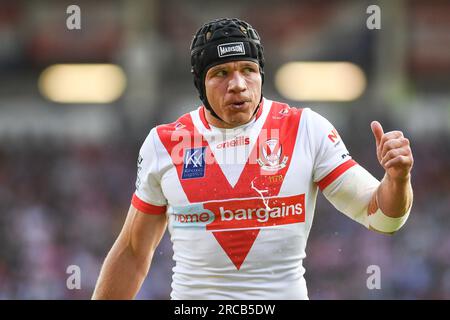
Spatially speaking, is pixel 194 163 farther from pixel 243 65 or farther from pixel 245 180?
pixel 243 65

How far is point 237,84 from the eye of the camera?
3.49m

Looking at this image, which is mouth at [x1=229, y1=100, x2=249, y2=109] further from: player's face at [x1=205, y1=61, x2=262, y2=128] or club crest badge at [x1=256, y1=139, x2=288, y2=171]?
club crest badge at [x1=256, y1=139, x2=288, y2=171]

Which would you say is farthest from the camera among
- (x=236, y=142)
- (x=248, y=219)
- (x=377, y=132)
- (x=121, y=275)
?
(x=121, y=275)

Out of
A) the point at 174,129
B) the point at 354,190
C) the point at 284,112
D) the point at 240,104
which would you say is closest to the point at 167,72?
the point at 174,129

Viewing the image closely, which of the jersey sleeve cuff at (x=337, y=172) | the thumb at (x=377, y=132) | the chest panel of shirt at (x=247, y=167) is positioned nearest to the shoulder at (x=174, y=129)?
the chest panel of shirt at (x=247, y=167)

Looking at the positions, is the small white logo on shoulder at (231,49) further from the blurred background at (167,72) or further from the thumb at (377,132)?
the blurred background at (167,72)

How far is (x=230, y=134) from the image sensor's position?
143 inches

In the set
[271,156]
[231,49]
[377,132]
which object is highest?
[231,49]

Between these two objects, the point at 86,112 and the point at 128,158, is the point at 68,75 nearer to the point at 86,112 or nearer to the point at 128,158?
the point at 86,112

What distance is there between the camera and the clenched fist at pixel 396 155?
316 cm

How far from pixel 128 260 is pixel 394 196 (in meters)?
1.22

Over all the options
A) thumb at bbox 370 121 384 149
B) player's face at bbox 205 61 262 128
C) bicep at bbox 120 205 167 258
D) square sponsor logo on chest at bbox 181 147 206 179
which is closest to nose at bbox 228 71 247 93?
player's face at bbox 205 61 262 128

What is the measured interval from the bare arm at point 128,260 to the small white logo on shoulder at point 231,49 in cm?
75

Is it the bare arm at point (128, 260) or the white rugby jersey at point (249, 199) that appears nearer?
the white rugby jersey at point (249, 199)
